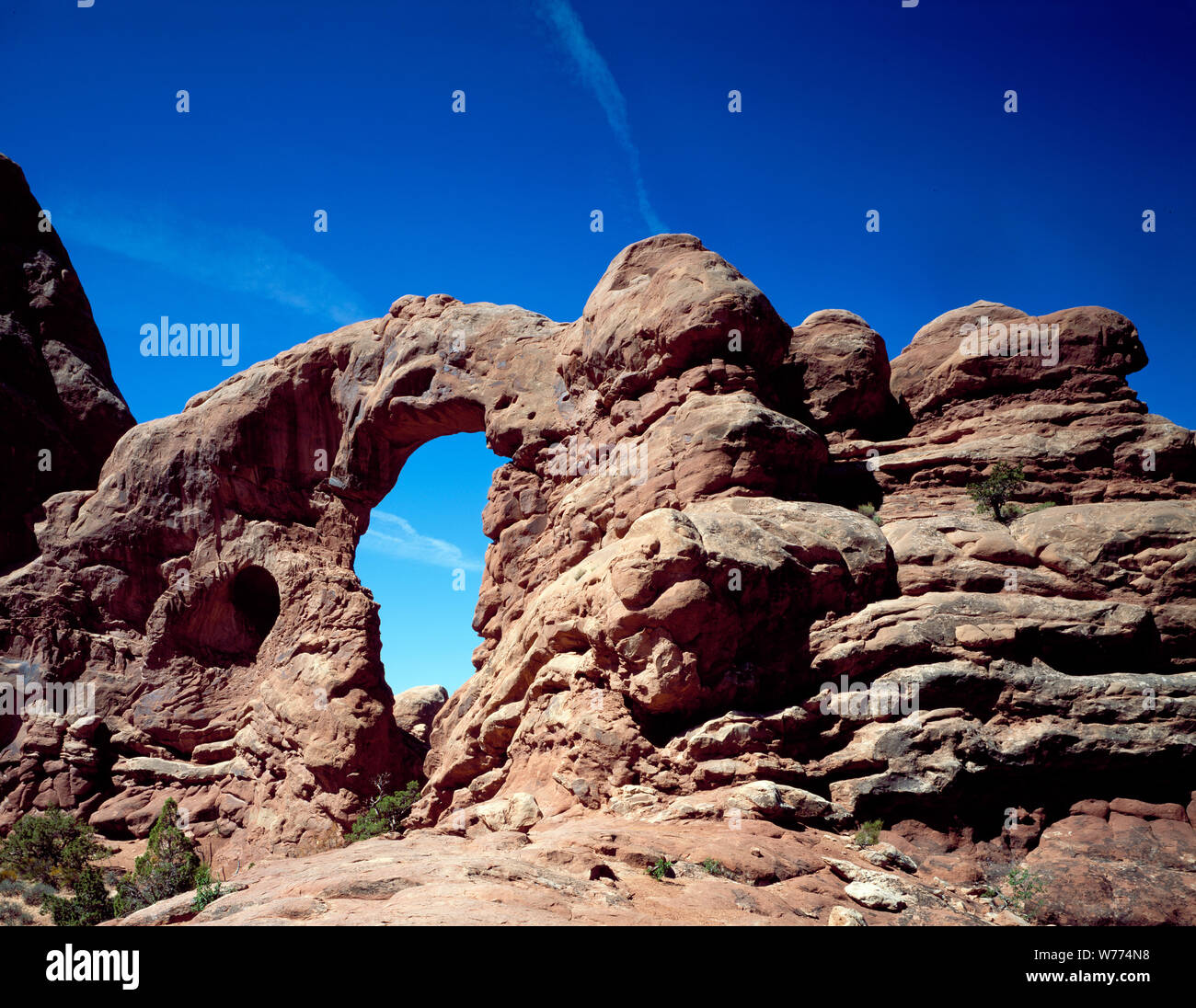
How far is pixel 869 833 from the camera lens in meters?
11.6

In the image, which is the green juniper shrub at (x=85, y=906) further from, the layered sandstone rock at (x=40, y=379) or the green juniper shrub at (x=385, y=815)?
the layered sandstone rock at (x=40, y=379)

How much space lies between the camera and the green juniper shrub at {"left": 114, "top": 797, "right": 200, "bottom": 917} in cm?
1501

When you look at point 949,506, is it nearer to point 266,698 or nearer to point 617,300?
point 617,300

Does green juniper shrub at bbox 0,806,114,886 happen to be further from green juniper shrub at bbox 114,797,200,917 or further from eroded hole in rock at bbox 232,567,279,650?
eroded hole in rock at bbox 232,567,279,650

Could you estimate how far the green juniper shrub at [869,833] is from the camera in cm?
1148

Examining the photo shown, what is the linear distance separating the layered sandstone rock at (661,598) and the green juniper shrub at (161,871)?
2575 mm

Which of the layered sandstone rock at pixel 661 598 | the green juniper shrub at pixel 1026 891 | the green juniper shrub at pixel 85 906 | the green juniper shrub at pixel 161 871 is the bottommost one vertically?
the green juniper shrub at pixel 85 906

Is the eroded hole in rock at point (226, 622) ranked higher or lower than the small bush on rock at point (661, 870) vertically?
higher

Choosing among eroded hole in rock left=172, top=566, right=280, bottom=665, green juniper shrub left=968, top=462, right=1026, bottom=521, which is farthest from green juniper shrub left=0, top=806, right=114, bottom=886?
green juniper shrub left=968, top=462, right=1026, bottom=521

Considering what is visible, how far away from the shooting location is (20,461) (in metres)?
27.8

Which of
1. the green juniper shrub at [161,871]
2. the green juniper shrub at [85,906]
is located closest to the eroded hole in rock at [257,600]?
the green juniper shrub at [161,871]

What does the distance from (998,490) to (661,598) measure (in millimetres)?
8102

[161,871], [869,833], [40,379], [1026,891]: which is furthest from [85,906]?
[40,379]
